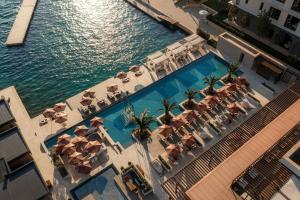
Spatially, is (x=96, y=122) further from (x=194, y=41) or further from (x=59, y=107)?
(x=194, y=41)

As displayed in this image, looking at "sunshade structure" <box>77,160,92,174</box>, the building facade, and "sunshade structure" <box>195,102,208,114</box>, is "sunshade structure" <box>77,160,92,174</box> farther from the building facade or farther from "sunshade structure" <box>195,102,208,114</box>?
the building facade

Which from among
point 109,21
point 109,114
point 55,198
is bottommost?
point 55,198

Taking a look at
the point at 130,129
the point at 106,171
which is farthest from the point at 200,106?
the point at 106,171

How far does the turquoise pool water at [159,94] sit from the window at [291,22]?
12270 mm

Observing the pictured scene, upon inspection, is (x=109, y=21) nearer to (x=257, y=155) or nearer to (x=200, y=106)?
(x=200, y=106)

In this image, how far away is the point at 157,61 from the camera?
162 ft

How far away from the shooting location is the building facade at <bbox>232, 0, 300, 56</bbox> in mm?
47834

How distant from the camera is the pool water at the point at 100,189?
35.2 metres

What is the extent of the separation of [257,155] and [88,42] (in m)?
41.0

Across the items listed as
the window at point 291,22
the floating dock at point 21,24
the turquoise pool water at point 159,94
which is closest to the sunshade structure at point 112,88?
the turquoise pool water at point 159,94

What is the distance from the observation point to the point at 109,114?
1742 inches

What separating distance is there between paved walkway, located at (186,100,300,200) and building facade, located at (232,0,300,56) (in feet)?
60.9

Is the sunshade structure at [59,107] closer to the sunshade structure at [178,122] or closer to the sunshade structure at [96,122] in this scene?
the sunshade structure at [96,122]

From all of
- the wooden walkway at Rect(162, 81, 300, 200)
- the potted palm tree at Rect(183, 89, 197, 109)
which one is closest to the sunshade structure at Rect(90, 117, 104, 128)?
the potted palm tree at Rect(183, 89, 197, 109)
